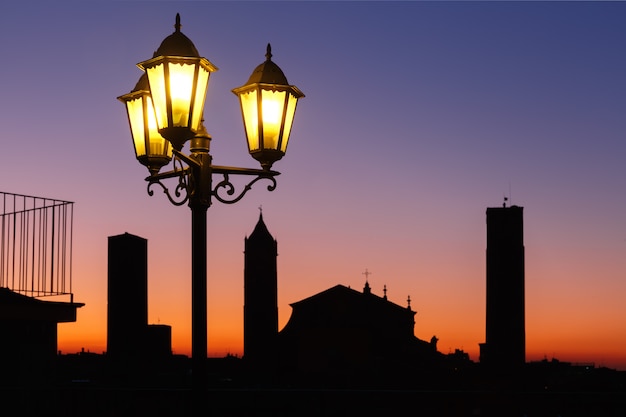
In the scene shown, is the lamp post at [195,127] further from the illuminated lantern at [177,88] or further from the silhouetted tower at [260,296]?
the silhouetted tower at [260,296]

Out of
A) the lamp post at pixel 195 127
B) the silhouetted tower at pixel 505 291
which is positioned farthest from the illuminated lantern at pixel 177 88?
the silhouetted tower at pixel 505 291

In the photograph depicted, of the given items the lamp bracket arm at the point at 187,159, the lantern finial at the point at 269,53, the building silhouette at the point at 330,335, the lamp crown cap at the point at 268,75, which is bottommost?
the building silhouette at the point at 330,335

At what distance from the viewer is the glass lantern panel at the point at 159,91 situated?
6223 millimetres

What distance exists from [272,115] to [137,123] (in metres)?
1.19

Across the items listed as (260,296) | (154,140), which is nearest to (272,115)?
(154,140)

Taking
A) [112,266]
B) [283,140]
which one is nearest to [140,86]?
[283,140]

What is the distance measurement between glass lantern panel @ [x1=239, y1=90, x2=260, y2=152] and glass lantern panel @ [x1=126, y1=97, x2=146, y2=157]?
872 millimetres

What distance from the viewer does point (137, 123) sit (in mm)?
7160

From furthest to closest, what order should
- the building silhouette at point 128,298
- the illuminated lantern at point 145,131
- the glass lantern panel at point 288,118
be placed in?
the building silhouette at point 128,298
the illuminated lantern at point 145,131
the glass lantern panel at point 288,118

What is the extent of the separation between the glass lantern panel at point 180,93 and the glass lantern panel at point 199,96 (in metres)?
0.06

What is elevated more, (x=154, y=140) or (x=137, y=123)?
(x=137, y=123)

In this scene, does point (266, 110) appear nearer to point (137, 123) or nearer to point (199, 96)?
point (199, 96)

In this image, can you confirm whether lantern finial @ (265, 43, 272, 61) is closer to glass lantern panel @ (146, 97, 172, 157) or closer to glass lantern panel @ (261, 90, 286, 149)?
glass lantern panel @ (261, 90, 286, 149)

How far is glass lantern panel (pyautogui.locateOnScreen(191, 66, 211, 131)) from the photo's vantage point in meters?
6.25
